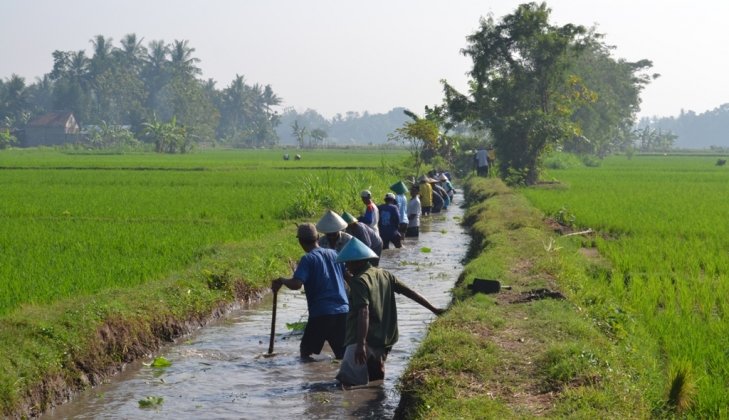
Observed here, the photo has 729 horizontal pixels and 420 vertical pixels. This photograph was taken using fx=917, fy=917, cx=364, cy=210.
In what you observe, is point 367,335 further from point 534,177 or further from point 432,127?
point 432,127

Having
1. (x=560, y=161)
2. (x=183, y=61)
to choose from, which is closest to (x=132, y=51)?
(x=183, y=61)

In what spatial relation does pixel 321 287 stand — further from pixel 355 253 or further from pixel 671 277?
pixel 671 277

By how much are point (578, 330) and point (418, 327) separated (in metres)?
2.84

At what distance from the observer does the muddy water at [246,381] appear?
23.4ft

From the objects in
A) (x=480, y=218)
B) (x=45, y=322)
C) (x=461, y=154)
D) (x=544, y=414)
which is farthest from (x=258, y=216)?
(x=461, y=154)

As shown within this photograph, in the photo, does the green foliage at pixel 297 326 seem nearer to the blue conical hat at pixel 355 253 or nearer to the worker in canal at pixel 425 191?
the blue conical hat at pixel 355 253

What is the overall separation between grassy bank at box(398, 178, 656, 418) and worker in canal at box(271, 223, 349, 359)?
2.64 feet

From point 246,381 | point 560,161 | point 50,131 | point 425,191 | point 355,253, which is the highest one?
point 50,131

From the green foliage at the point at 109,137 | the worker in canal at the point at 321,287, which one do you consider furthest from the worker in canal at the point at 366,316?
the green foliage at the point at 109,137

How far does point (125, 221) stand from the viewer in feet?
59.1

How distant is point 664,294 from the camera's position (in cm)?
1033

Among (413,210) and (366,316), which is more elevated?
(366,316)

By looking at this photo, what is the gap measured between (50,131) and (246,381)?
8915cm

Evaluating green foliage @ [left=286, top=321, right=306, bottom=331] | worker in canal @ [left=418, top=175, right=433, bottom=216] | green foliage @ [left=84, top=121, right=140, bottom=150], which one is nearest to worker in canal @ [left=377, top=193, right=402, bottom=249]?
green foliage @ [left=286, top=321, right=306, bottom=331]
